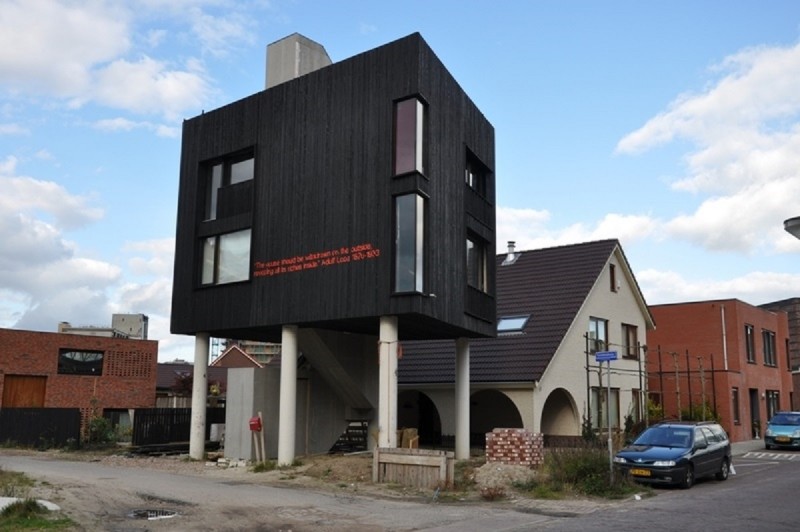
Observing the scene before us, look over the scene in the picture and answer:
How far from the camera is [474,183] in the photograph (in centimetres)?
2572

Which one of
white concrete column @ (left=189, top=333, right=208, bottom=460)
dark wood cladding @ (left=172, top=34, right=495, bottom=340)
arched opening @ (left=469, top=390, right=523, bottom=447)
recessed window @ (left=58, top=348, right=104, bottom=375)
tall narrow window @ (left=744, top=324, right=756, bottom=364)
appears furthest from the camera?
tall narrow window @ (left=744, top=324, right=756, bottom=364)

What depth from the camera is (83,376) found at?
38.1 meters

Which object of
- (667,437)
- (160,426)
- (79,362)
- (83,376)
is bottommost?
(160,426)

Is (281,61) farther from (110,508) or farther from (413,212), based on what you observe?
(110,508)

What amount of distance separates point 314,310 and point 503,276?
14.1 meters

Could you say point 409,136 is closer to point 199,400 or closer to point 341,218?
point 341,218

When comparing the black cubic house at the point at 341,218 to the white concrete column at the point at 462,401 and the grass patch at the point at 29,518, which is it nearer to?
the white concrete column at the point at 462,401

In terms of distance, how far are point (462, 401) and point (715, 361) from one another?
1940 cm

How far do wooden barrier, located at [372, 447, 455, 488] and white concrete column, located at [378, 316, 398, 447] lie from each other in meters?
0.77

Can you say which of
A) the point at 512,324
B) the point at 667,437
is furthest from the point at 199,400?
the point at 667,437

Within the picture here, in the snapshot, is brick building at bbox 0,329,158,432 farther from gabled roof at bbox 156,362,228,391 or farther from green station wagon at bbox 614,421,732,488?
green station wagon at bbox 614,421,732,488

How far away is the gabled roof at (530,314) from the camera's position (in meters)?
27.8

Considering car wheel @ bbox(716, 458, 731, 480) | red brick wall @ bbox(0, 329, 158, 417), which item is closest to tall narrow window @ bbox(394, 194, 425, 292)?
car wheel @ bbox(716, 458, 731, 480)

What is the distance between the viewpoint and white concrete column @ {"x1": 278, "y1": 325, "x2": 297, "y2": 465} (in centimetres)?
2191
